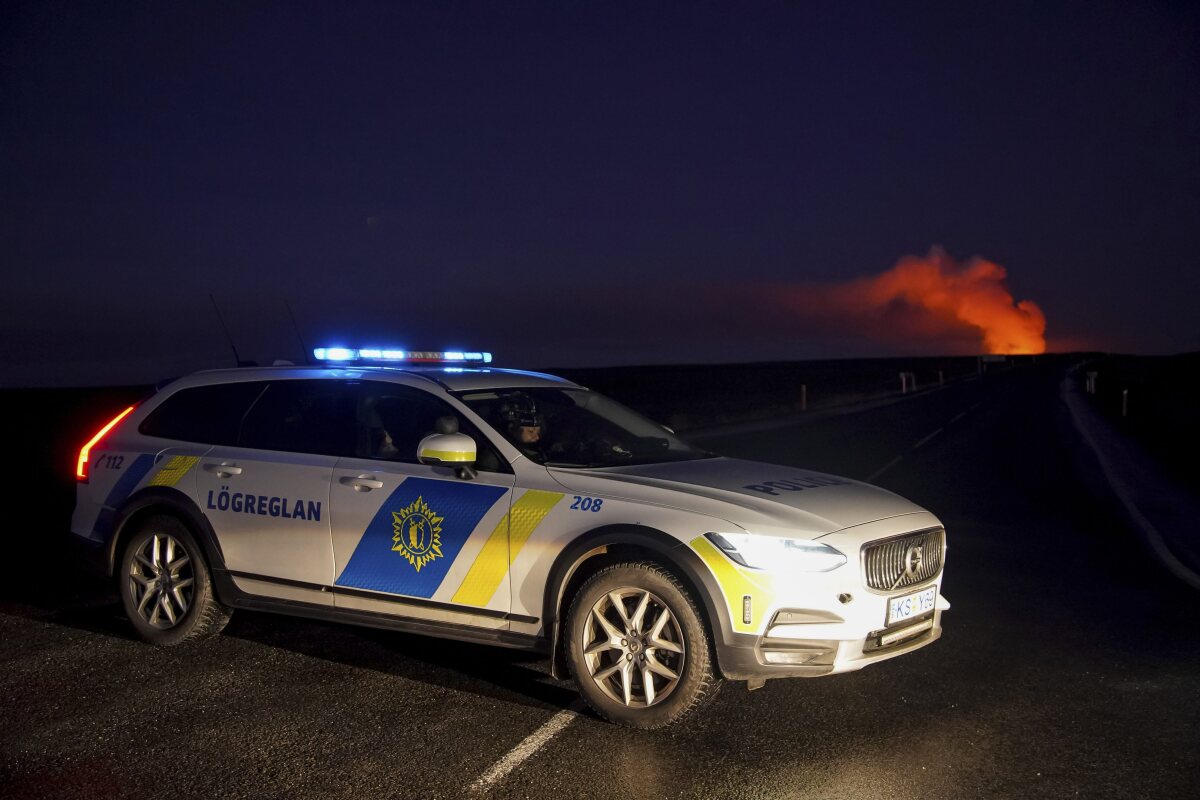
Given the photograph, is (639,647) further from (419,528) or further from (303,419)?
(303,419)

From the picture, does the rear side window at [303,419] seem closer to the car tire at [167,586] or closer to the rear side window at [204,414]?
the rear side window at [204,414]

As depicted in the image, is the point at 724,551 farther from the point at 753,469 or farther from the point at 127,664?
the point at 127,664

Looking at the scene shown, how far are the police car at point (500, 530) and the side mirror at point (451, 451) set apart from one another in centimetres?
1

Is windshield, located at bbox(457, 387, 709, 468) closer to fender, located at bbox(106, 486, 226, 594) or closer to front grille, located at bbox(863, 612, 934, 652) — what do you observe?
front grille, located at bbox(863, 612, 934, 652)

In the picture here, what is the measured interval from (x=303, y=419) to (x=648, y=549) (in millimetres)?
2497

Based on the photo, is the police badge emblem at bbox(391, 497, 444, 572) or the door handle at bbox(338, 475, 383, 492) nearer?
the police badge emblem at bbox(391, 497, 444, 572)

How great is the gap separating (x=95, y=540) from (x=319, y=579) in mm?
1910

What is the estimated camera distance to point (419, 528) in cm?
571

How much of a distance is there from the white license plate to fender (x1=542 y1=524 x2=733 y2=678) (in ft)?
2.82

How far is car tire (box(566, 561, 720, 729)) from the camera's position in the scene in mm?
4973

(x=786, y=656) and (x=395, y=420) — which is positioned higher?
(x=395, y=420)

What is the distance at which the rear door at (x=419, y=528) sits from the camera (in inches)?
217

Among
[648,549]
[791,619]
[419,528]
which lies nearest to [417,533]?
[419,528]

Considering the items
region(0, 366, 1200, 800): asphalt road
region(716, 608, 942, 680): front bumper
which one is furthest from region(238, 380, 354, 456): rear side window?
region(716, 608, 942, 680): front bumper
